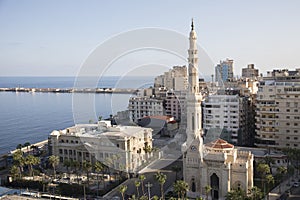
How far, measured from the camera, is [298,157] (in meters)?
21.7

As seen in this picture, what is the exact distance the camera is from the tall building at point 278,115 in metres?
26.4

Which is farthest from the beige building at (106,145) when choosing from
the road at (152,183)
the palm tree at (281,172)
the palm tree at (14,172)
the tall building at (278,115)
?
the tall building at (278,115)

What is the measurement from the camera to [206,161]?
17.8 m

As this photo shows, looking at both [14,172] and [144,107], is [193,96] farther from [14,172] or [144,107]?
[144,107]

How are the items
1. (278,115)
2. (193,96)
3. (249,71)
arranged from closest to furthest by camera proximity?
(193,96), (278,115), (249,71)

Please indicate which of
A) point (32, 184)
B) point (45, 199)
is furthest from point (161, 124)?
point (45, 199)

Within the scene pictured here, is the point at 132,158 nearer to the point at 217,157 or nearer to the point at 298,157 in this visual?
the point at 217,157

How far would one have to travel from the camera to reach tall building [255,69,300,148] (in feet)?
86.5

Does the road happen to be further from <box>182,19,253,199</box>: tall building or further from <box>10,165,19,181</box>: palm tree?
<box>10,165,19,181</box>: palm tree

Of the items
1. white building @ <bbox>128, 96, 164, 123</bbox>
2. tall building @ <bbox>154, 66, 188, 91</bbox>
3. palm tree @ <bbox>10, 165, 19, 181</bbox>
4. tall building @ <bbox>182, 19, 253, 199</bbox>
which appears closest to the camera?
tall building @ <bbox>182, 19, 253, 199</bbox>

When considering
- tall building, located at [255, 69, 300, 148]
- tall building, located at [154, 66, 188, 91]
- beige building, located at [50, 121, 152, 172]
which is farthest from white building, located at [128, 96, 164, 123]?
tall building, located at [255, 69, 300, 148]

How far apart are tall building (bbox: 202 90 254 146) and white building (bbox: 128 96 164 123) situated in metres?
12.1

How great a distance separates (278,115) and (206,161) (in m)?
12.3

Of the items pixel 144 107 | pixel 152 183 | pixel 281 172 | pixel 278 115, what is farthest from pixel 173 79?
pixel 281 172
